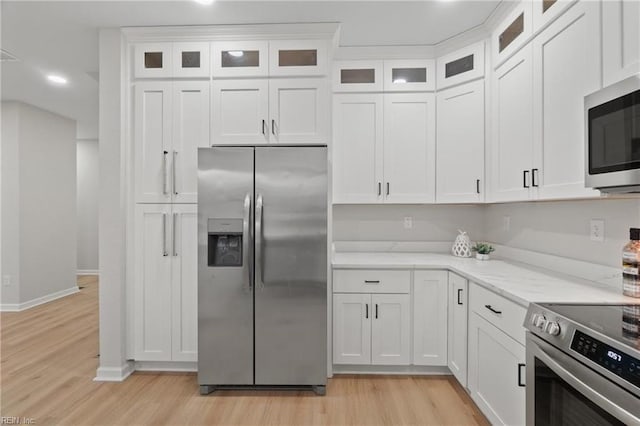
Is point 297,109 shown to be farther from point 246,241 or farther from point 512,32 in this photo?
point 512,32

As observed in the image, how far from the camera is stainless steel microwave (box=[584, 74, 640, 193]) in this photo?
1258 millimetres

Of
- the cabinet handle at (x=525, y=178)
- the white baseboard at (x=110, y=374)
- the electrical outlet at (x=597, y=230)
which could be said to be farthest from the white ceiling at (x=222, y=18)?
the white baseboard at (x=110, y=374)

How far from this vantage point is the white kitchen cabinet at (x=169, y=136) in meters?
2.70

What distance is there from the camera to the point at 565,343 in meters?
1.20

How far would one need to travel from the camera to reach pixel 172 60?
2.70 meters

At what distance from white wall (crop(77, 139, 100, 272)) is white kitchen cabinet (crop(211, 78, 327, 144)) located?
5.38m

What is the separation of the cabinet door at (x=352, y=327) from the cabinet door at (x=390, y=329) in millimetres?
46

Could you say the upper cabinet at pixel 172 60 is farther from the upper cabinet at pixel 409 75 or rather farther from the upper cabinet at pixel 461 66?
the upper cabinet at pixel 461 66

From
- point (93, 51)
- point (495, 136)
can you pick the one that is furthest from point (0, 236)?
point (495, 136)

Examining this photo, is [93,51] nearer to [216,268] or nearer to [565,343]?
[216,268]

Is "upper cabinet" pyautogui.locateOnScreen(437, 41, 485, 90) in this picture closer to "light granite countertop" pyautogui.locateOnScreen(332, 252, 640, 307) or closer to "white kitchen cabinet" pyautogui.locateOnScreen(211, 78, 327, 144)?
"white kitchen cabinet" pyautogui.locateOnScreen(211, 78, 327, 144)

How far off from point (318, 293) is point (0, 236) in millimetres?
4594

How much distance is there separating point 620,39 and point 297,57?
1.94 metres

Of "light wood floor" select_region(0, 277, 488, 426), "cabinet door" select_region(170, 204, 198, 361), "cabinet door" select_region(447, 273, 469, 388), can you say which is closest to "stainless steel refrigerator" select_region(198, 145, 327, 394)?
"light wood floor" select_region(0, 277, 488, 426)
